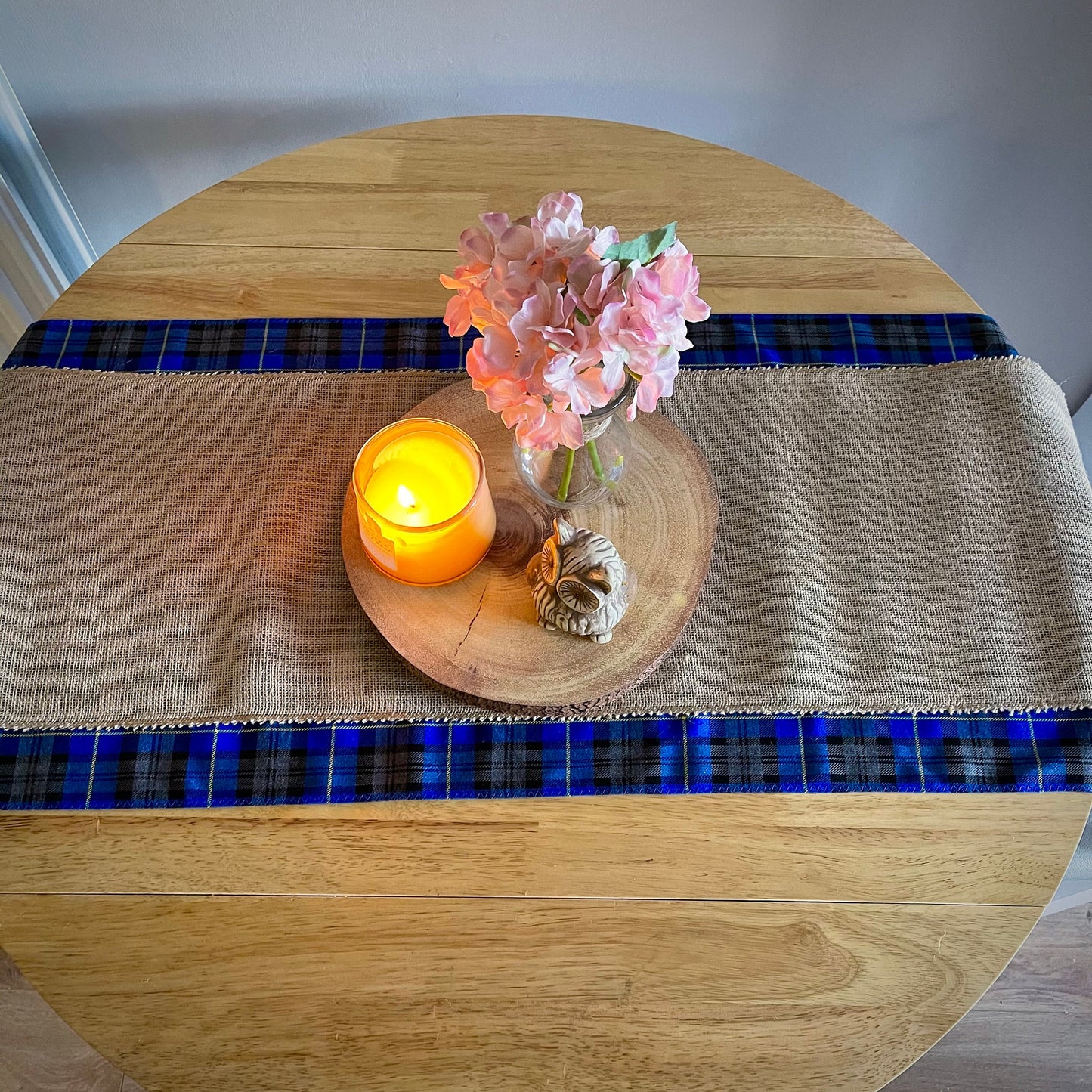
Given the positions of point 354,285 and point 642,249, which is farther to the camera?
point 354,285

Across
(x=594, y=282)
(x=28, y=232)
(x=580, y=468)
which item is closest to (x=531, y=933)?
(x=580, y=468)

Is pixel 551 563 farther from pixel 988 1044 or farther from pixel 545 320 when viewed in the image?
pixel 988 1044

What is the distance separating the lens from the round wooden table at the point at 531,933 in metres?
0.65

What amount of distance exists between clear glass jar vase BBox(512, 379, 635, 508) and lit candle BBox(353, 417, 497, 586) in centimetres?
5

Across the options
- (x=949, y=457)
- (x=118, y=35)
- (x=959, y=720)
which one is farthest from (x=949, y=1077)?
(x=118, y=35)

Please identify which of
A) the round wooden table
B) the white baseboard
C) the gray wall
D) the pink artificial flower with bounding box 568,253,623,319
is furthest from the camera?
the white baseboard

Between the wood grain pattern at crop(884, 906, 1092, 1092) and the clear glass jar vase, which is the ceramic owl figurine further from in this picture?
the wood grain pattern at crop(884, 906, 1092, 1092)

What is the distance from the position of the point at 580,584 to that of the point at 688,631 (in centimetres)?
13

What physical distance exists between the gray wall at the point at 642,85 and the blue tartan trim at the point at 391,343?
395mm

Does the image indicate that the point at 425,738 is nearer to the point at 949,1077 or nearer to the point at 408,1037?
the point at 408,1037

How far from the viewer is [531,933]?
68cm

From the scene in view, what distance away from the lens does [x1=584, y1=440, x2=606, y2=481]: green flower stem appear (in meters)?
→ 0.70

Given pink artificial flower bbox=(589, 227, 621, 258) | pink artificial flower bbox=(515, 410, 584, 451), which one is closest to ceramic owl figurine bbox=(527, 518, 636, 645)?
pink artificial flower bbox=(515, 410, 584, 451)

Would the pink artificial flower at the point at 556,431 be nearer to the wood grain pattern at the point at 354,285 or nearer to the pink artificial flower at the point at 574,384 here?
the pink artificial flower at the point at 574,384
